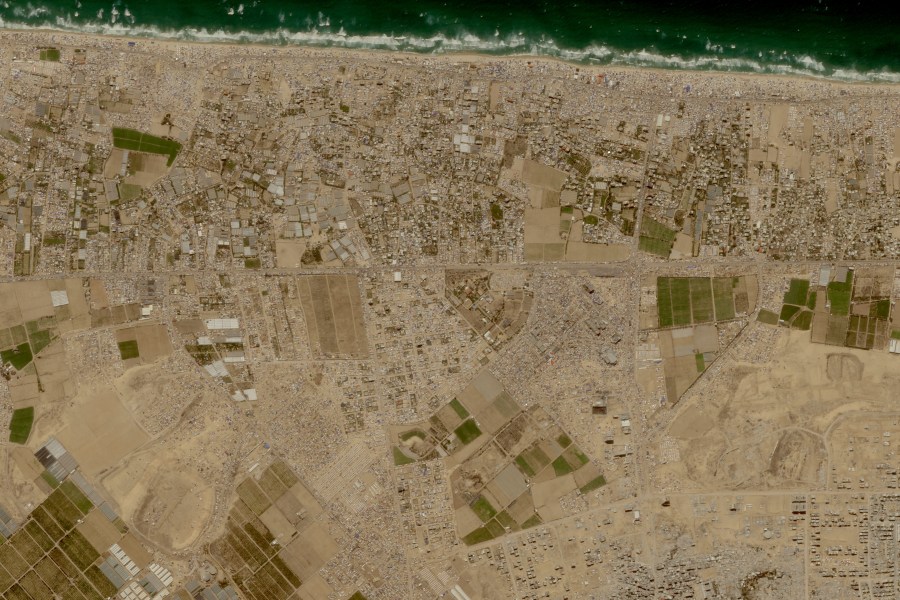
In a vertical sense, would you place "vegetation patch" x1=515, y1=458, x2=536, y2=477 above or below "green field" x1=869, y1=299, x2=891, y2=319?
below

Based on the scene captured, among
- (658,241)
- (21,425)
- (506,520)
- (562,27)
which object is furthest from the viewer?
(562,27)

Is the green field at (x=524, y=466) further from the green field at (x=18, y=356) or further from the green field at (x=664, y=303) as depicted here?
the green field at (x=18, y=356)

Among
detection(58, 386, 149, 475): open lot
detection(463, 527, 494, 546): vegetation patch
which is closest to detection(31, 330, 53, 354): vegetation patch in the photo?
detection(58, 386, 149, 475): open lot

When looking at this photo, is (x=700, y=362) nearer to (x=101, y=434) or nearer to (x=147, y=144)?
(x=147, y=144)

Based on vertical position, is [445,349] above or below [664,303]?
below

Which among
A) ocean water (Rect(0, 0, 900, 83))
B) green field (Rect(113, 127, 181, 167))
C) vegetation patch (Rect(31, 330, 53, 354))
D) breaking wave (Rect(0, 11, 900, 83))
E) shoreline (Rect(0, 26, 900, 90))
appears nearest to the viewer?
vegetation patch (Rect(31, 330, 53, 354))

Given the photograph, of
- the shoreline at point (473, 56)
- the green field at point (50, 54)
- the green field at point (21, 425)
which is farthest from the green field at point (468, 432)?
the green field at point (50, 54)

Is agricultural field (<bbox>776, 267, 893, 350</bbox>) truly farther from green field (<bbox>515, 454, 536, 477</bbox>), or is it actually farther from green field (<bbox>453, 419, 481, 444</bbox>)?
green field (<bbox>453, 419, 481, 444</bbox>)

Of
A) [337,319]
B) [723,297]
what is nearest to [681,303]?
[723,297]
